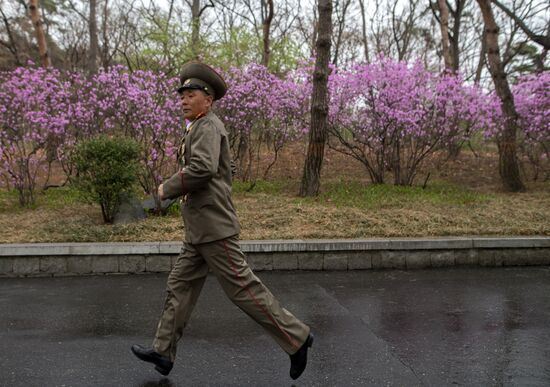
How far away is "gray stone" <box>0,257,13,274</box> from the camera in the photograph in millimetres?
6152

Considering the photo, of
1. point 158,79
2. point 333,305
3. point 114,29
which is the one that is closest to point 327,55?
point 158,79

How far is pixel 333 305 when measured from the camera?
499 cm

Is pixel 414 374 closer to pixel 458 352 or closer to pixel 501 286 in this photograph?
pixel 458 352

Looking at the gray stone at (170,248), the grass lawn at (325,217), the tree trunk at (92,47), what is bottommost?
the gray stone at (170,248)

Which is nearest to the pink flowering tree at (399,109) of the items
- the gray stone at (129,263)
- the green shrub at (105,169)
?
the green shrub at (105,169)

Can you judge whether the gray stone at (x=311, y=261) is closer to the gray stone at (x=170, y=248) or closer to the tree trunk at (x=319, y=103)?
the gray stone at (x=170, y=248)

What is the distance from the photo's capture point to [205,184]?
3.19 m

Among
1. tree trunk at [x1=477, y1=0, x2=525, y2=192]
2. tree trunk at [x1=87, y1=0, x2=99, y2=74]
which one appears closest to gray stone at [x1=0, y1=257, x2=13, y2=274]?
tree trunk at [x1=477, y1=0, x2=525, y2=192]

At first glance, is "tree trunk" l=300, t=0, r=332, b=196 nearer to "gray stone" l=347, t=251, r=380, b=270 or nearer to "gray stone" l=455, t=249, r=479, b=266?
"gray stone" l=347, t=251, r=380, b=270

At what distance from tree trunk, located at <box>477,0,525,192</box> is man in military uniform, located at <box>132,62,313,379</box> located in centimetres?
974

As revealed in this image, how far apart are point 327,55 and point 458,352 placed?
7.26 meters

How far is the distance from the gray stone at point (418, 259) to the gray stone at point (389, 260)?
0.08 m

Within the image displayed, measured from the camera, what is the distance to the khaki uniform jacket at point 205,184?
311cm

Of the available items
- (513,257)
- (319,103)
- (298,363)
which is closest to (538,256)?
(513,257)
